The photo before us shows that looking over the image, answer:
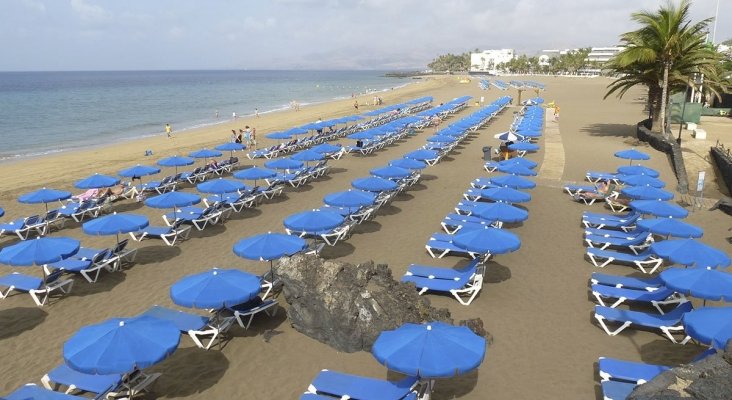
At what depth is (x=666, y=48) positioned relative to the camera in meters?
22.9

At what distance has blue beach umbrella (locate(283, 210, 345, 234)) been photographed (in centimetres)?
984

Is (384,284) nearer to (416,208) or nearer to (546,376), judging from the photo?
(546,376)

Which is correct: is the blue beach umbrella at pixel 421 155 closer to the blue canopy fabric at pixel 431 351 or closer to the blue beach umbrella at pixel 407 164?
the blue beach umbrella at pixel 407 164

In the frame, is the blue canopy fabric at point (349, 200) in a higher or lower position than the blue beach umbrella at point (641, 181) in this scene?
higher

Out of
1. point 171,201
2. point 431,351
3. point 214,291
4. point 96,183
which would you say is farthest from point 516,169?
point 96,183

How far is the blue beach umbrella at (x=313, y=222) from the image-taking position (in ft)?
32.3

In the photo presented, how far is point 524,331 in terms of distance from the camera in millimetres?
7902

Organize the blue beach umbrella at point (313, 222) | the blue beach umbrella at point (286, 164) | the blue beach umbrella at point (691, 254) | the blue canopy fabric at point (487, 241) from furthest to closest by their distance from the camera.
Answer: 1. the blue beach umbrella at point (286, 164)
2. the blue beach umbrella at point (313, 222)
3. the blue canopy fabric at point (487, 241)
4. the blue beach umbrella at point (691, 254)

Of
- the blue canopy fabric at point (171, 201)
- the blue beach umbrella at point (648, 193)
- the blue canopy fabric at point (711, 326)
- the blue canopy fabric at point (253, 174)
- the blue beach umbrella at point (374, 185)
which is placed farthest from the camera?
the blue canopy fabric at point (253, 174)

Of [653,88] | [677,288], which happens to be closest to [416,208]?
Result: [677,288]

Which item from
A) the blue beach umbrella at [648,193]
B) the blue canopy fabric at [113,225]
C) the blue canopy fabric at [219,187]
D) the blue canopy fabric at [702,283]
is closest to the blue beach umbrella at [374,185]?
the blue canopy fabric at [219,187]

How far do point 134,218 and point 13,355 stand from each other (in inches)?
142

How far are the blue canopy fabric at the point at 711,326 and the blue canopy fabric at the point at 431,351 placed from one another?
2753mm

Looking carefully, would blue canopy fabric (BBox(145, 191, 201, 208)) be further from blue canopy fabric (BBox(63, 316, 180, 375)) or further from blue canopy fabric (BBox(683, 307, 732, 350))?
blue canopy fabric (BBox(683, 307, 732, 350))
